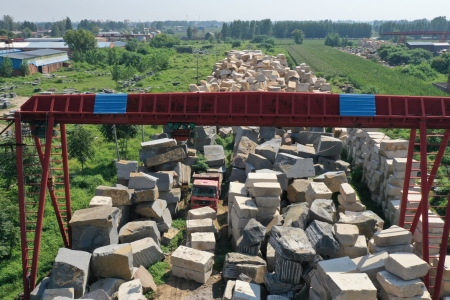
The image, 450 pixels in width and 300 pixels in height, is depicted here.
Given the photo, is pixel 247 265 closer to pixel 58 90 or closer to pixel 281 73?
pixel 281 73

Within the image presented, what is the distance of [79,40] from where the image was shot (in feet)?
188

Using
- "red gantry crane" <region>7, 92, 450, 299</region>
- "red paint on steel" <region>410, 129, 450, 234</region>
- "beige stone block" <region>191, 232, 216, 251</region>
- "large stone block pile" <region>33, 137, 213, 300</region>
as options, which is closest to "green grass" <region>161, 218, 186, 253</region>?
"large stone block pile" <region>33, 137, 213, 300</region>

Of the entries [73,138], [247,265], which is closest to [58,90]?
[73,138]

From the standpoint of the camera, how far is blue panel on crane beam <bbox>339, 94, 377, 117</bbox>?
27.4 ft

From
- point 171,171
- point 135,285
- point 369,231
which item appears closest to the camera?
point 135,285

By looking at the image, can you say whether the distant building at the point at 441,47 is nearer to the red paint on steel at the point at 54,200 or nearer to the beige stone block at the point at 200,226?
the beige stone block at the point at 200,226

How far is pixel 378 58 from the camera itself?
69125 mm

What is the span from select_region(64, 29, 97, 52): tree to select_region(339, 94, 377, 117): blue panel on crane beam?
5583 cm

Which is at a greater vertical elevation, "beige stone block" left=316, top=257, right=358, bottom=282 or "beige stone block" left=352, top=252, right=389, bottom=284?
"beige stone block" left=316, top=257, right=358, bottom=282

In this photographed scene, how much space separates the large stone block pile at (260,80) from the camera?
79.0 ft

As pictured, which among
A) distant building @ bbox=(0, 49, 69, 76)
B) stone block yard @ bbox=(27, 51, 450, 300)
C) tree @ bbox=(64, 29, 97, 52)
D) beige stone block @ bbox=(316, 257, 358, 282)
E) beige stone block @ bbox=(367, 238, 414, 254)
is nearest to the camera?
beige stone block @ bbox=(316, 257, 358, 282)

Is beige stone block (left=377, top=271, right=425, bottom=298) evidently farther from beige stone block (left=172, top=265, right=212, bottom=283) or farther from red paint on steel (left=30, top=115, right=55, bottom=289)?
red paint on steel (left=30, top=115, right=55, bottom=289)

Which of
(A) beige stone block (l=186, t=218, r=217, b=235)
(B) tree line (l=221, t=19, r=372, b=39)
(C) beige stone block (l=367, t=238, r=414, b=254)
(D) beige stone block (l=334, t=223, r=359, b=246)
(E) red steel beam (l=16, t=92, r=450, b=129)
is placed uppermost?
(B) tree line (l=221, t=19, r=372, b=39)

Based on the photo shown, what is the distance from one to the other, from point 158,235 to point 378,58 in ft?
222
